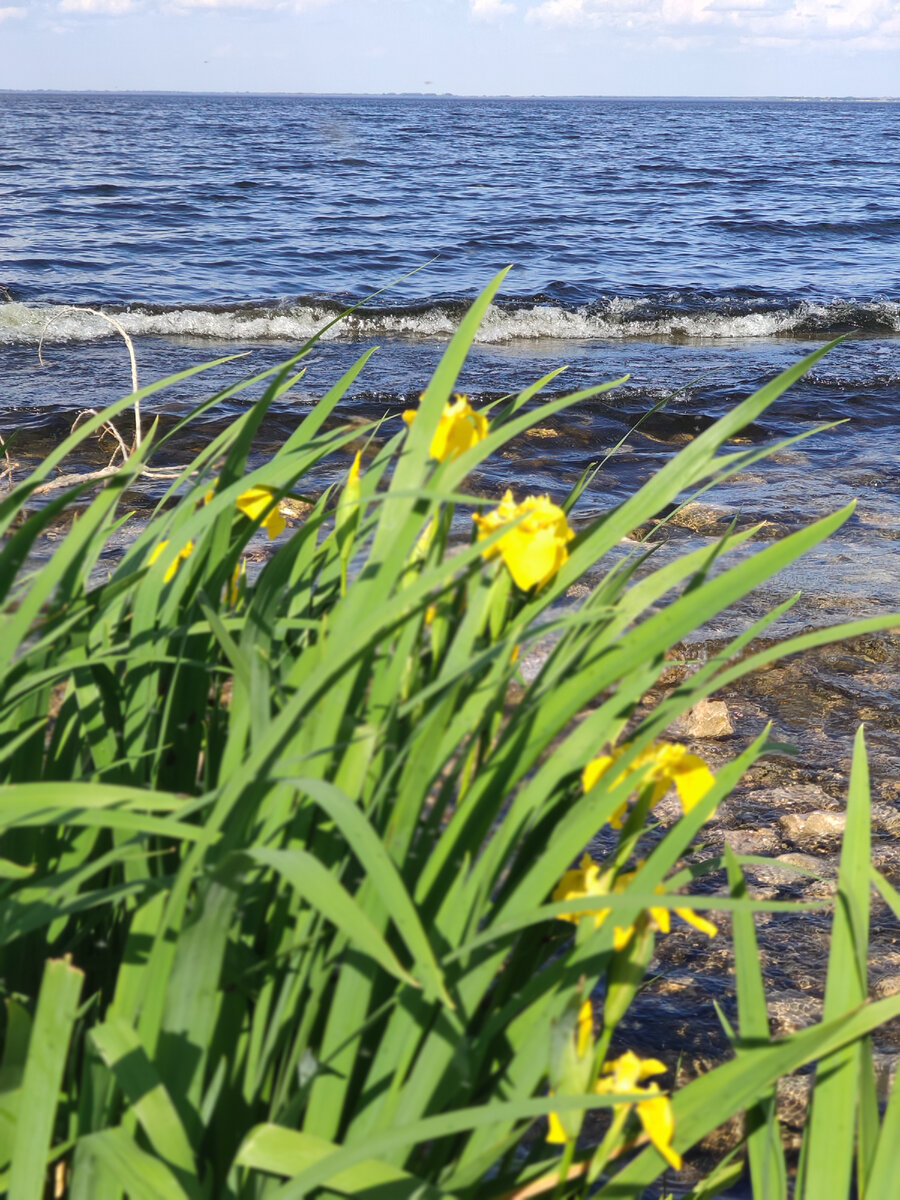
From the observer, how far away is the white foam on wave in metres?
8.14

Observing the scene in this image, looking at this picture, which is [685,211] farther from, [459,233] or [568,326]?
[568,326]

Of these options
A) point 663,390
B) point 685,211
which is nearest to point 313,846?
point 663,390

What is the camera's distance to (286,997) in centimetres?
68

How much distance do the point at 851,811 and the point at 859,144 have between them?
34415 mm

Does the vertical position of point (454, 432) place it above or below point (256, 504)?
above

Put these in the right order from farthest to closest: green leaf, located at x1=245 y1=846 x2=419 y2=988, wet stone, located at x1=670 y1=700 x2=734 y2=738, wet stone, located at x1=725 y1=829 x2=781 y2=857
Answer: wet stone, located at x1=670 y1=700 x2=734 y2=738 < wet stone, located at x1=725 y1=829 x2=781 y2=857 < green leaf, located at x1=245 y1=846 x2=419 y2=988

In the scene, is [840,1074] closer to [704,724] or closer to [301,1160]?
[301,1160]

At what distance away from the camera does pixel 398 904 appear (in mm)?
558

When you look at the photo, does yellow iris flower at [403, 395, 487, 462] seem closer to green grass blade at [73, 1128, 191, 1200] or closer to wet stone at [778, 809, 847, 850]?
green grass blade at [73, 1128, 191, 1200]

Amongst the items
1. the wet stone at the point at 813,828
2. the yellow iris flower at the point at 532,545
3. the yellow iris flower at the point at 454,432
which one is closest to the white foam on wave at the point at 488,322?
the wet stone at the point at 813,828

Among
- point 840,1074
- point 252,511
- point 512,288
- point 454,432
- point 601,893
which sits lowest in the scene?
point 840,1074

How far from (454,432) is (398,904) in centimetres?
40

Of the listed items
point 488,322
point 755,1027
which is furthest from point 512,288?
point 755,1027

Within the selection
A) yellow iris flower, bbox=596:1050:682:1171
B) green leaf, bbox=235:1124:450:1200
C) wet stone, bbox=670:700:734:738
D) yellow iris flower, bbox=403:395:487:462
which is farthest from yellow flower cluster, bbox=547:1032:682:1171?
wet stone, bbox=670:700:734:738
